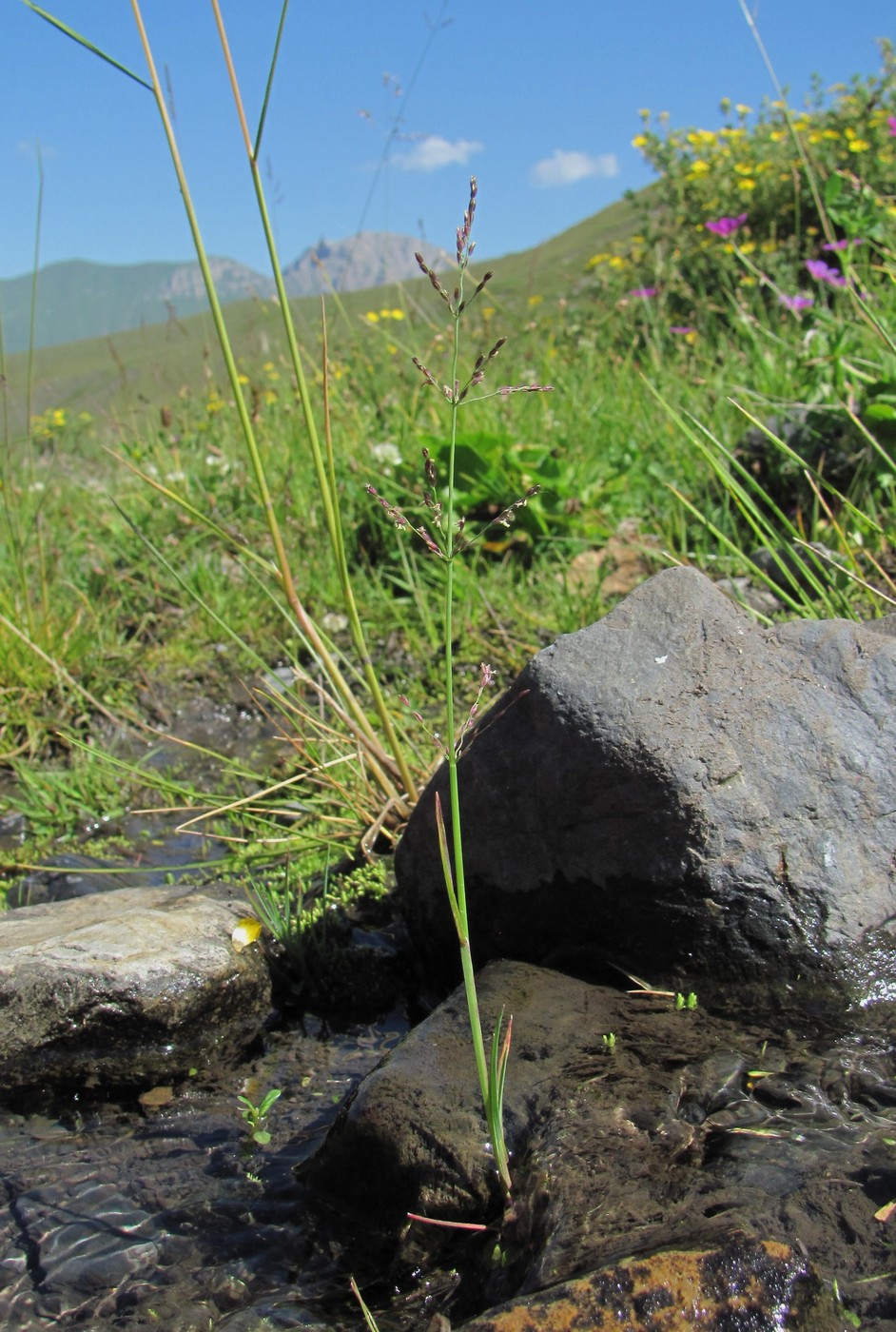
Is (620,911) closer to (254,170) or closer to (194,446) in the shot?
(254,170)

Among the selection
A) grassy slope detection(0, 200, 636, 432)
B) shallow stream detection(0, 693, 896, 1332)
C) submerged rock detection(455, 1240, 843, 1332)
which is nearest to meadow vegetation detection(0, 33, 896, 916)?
grassy slope detection(0, 200, 636, 432)

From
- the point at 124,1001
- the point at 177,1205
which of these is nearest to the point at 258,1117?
the point at 177,1205

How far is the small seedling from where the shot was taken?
188cm

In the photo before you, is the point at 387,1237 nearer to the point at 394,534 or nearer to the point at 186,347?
the point at 394,534

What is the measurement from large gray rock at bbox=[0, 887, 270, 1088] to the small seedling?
277 millimetres

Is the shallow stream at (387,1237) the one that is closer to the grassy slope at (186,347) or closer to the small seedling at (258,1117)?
the small seedling at (258,1117)

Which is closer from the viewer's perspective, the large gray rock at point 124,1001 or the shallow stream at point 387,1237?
the shallow stream at point 387,1237

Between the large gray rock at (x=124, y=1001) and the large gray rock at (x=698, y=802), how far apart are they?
24.8 inches

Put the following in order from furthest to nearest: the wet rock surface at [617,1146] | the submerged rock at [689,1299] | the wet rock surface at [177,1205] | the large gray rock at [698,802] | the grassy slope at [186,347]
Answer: the grassy slope at [186,347] < the large gray rock at [698,802] < the wet rock surface at [177,1205] < the wet rock surface at [617,1146] < the submerged rock at [689,1299]

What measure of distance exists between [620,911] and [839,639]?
68cm

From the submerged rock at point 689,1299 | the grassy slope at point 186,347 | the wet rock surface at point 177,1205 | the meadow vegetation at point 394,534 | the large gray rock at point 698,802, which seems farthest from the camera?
the grassy slope at point 186,347

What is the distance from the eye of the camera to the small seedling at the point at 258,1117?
1885mm

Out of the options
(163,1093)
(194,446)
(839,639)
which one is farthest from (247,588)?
(839,639)

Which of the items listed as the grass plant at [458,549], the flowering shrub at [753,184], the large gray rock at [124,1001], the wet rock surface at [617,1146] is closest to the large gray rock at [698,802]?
the wet rock surface at [617,1146]
